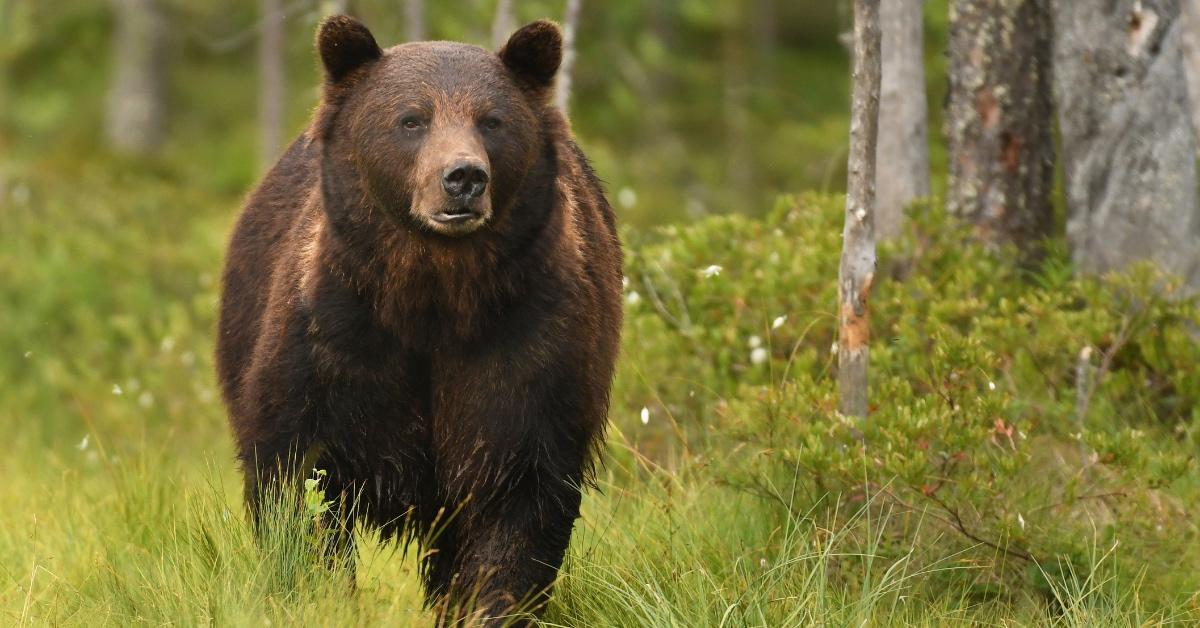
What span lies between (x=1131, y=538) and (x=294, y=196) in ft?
10.3

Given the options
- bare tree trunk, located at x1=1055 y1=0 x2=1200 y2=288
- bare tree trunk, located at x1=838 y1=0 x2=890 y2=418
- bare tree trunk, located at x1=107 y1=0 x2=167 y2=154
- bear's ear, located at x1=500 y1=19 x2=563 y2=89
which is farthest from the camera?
bare tree trunk, located at x1=107 y1=0 x2=167 y2=154

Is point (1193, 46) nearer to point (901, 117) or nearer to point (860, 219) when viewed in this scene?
point (901, 117)

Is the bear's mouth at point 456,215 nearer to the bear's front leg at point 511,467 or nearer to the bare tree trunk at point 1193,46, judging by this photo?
the bear's front leg at point 511,467

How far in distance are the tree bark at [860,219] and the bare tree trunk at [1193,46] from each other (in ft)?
11.6

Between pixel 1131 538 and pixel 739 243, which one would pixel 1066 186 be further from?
pixel 1131 538

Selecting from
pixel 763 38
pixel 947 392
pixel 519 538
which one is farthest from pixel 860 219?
pixel 763 38

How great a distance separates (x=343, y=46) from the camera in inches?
187

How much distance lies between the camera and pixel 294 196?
5555 mm

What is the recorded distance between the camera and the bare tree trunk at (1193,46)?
798cm

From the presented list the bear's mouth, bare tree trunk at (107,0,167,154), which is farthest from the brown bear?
bare tree trunk at (107,0,167,154)

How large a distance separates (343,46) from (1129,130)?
3.73 metres

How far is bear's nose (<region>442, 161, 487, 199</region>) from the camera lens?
168 inches

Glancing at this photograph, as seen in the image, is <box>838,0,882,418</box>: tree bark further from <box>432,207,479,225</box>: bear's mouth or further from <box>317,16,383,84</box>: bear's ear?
<box>317,16,383,84</box>: bear's ear

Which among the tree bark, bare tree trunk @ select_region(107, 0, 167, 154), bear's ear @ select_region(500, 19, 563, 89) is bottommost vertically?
bare tree trunk @ select_region(107, 0, 167, 154)
